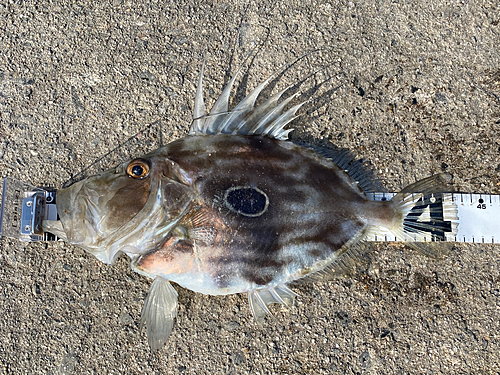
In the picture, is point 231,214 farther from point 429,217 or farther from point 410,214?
point 429,217

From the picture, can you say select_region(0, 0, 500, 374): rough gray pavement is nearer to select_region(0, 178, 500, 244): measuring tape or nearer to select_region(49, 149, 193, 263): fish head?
select_region(0, 178, 500, 244): measuring tape

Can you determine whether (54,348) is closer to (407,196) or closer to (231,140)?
(231,140)

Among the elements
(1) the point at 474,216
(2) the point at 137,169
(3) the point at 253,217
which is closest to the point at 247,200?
(3) the point at 253,217

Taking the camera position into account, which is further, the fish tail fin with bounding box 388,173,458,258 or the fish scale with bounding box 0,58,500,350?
the fish tail fin with bounding box 388,173,458,258

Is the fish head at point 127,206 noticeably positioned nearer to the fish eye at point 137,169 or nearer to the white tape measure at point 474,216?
the fish eye at point 137,169

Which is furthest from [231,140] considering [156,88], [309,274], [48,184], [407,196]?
[48,184]

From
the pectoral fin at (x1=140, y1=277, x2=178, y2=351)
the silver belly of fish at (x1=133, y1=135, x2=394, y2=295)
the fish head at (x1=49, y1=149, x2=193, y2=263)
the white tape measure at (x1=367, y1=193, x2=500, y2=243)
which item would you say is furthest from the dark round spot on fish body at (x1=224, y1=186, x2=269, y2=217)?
the white tape measure at (x1=367, y1=193, x2=500, y2=243)

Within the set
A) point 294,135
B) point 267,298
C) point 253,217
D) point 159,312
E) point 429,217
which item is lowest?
point 159,312

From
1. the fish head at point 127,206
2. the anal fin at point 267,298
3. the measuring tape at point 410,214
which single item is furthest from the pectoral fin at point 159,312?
the measuring tape at point 410,214

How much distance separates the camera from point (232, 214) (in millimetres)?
2094

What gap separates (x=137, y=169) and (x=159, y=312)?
0.96 m

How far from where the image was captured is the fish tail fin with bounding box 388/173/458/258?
228cm

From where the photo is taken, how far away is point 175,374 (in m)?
2.39

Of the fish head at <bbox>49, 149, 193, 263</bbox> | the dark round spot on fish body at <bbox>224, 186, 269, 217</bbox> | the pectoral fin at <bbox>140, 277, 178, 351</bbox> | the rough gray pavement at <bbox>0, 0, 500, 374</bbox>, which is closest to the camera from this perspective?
the fish head at <bbox>49, 149, 193, 263</bbox>
